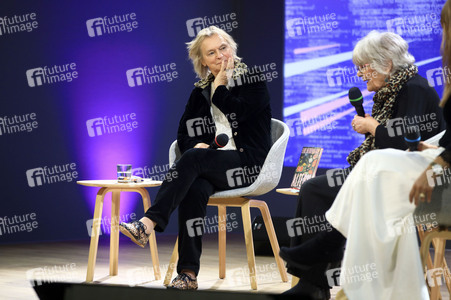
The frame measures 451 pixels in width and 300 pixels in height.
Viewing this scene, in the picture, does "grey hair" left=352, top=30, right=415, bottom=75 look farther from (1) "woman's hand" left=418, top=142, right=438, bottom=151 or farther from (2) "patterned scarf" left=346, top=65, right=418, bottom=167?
(1) "woman's hand" left=418, top=142, right=438, bottom=151

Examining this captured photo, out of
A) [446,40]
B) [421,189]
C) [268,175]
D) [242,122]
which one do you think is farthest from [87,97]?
[421,189]

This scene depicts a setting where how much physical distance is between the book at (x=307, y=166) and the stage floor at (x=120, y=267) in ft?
1.85

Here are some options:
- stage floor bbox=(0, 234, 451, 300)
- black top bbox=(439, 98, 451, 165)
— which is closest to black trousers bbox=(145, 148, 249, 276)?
stage floor bbox=(0, 234, 451, 300)

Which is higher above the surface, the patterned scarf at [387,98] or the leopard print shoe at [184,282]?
the patterned scarf at [387,98]

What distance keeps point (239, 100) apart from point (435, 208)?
1.42 metres

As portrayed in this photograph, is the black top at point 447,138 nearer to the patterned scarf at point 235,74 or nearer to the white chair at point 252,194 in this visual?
Answer: the white chair at point 252,194

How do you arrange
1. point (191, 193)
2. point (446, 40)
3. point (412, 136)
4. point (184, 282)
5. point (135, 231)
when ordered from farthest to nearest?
point (191, 193)
point (184, 282)
point (135, 231)
point (412, 136)
point (446, 40)

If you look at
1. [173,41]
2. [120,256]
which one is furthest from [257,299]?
[173,41]

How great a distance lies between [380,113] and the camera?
2.99 m

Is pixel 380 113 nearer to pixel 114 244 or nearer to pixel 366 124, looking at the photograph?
pixel 366 124

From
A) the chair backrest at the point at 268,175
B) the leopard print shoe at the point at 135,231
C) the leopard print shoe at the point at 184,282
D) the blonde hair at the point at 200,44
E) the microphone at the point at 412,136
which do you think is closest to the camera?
the microphone at the point at 412,136

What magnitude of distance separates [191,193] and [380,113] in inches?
38.5

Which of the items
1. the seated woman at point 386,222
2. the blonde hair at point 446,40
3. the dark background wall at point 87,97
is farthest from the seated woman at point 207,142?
the dark background wall at point 87,97

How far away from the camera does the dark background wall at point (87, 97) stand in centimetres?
486
